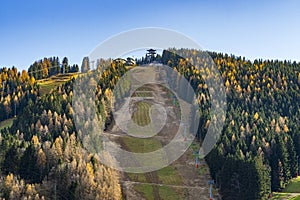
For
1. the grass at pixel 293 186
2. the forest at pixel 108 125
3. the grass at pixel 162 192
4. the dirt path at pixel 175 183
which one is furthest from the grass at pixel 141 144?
the grass at pixel 293 186

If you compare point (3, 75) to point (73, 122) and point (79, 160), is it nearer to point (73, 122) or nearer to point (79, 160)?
point (73, 122)

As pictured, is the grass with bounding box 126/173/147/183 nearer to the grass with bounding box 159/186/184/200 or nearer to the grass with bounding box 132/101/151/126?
the grass with bounding box 159/186/184/200

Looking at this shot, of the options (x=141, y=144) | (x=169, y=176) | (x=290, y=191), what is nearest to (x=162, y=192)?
(x=169, y=176)

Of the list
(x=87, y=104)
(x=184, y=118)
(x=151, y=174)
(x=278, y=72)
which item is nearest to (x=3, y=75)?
(x=87, y=104)

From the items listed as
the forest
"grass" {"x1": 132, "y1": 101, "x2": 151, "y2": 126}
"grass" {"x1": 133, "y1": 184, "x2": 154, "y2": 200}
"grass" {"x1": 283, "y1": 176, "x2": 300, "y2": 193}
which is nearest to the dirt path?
"grass" {"x1": 133, "y1": 184, "x2": 154, "y2": 200}

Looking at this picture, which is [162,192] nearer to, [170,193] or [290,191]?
[170,193]

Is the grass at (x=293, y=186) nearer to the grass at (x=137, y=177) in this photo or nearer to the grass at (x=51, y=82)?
the grass at (x=137, y=177)
